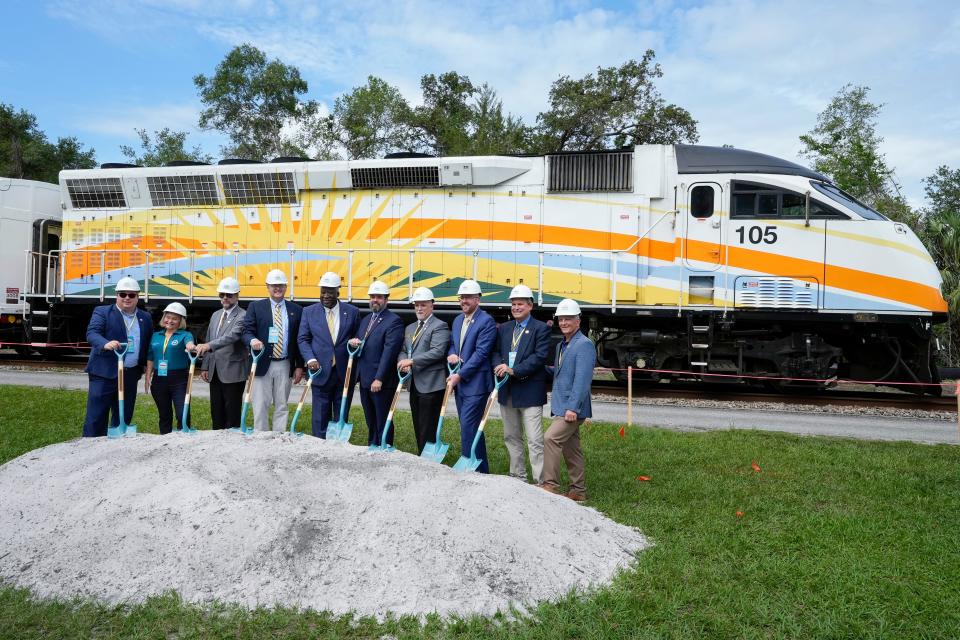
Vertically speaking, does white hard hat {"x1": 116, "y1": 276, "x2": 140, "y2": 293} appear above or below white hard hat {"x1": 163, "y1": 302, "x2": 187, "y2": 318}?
above

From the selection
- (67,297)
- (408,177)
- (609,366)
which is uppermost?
(408,177)

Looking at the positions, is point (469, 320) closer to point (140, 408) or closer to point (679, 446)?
point (679, 446)

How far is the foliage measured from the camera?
40.4 m

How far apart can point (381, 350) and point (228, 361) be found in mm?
1689

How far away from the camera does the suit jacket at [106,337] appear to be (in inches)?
288

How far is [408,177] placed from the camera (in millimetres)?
13750

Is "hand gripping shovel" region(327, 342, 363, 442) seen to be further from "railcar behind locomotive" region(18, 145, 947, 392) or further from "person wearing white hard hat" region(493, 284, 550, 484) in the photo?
"railcar behind locomotive" region(18, 145, 947, 392)

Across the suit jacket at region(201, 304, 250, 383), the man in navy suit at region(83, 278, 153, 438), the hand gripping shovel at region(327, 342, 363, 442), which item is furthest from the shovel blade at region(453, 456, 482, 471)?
the man in navy suit at region(83, 278, 153, 438)

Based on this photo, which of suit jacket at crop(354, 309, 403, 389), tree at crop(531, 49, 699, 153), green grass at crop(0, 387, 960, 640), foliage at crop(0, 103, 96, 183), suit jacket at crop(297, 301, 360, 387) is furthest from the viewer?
foliage at crop(0, 103, 96, 183)

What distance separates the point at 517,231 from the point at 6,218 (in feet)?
41.0

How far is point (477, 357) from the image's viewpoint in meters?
6.63

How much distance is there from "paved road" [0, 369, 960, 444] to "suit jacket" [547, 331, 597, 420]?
4.09 m

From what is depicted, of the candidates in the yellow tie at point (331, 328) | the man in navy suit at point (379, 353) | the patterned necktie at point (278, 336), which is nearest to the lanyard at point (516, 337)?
the man in navy suit at point (379, 353)

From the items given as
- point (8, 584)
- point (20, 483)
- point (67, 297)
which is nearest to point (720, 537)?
point (8, 584)
